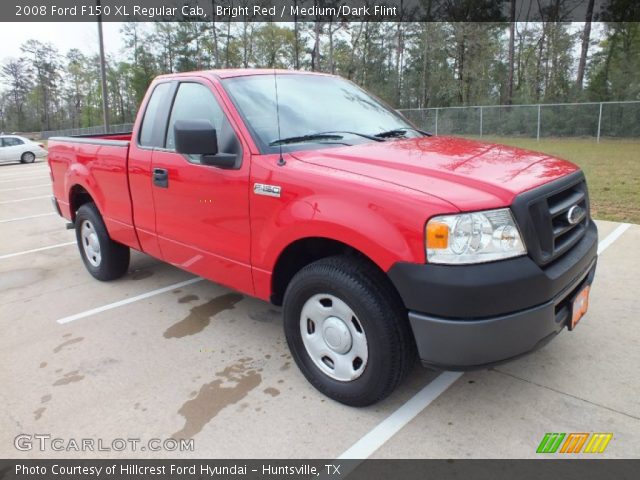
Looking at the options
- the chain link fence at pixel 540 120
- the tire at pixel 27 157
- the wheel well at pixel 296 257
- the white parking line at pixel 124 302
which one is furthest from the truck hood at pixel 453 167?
the tire at pixel 27 157

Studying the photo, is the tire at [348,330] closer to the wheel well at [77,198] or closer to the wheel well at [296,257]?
the wheel well at [296,257]

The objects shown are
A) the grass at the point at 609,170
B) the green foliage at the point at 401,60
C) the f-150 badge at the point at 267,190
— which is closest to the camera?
the f-150 badge at the point at 267,190

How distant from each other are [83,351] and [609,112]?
2332cm

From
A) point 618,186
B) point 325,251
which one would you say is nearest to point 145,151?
point 325,251

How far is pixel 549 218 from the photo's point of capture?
2.44 meters

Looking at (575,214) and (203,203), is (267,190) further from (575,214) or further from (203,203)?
(575,214)

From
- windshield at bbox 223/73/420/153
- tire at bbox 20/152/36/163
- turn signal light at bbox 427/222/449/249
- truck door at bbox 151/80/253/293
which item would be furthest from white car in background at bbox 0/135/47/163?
turn signal light at bbox 427/222/449/249

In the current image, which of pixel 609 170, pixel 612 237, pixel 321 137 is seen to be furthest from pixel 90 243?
pixel 609 170

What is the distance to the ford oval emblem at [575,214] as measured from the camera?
2681 mm

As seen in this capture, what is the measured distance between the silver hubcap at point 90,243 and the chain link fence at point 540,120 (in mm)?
22049

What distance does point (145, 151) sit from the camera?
3.97 meters

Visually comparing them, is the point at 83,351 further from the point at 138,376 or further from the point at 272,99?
the point at 272,99

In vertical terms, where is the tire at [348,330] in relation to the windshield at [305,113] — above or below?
below
